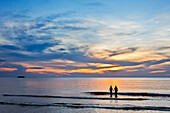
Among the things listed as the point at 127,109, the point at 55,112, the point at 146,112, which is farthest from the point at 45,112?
the point at 146,112

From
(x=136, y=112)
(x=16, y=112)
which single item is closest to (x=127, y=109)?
(x=136, y=112)

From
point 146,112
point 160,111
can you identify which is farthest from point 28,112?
point 160,111

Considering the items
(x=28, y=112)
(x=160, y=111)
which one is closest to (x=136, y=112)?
(x=160, y=111)

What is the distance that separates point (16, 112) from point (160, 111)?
1979 cm

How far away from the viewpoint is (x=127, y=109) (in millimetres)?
25828

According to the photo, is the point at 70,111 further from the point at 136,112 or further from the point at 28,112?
the point at 136,112

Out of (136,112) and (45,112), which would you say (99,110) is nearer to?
(136,112)

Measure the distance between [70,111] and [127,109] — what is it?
8.19m

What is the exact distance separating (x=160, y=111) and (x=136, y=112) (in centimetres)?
360

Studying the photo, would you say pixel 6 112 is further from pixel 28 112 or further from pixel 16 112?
pixel 28 112

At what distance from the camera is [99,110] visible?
25.3m

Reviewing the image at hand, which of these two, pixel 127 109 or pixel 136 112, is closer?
pixel 136 112

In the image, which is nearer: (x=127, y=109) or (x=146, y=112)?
(x=146, y=112)

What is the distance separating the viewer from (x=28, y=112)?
24.4m
